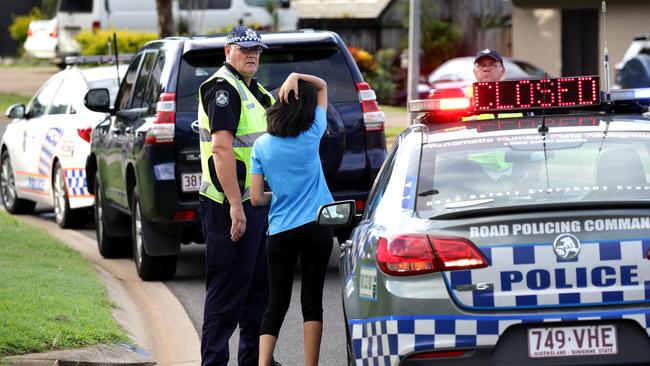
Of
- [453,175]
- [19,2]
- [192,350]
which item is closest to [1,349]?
[192,350]

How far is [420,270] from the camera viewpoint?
5.99 meters

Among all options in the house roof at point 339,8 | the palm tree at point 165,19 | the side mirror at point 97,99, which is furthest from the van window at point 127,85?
the house roof at point 339,8

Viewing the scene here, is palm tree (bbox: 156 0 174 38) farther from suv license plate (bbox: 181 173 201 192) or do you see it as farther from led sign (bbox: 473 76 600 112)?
led sign (bbox: 473 76 600 112)

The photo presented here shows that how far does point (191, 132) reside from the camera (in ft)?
37.0

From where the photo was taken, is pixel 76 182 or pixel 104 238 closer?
pixel 104 238

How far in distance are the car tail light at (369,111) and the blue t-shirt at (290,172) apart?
3.89 m

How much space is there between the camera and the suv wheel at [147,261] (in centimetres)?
1202

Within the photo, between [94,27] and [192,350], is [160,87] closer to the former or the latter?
[192,350]

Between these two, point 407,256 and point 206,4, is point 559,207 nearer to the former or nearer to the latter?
point 407,256

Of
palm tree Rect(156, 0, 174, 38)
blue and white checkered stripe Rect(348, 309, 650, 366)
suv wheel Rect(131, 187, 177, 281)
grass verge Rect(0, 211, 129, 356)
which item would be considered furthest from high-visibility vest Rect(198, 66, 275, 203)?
palm tree Rect(156, 0, 174, 38)

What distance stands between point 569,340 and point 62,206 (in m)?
10.4

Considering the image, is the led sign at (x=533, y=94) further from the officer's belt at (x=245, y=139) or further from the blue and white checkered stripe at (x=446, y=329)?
the blue and white checkered stripe at (x=446, y=329)

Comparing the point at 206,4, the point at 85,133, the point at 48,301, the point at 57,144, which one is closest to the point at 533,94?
the point at 48,301

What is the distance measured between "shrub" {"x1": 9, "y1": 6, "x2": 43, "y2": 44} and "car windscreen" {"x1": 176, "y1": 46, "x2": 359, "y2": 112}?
35754mm
